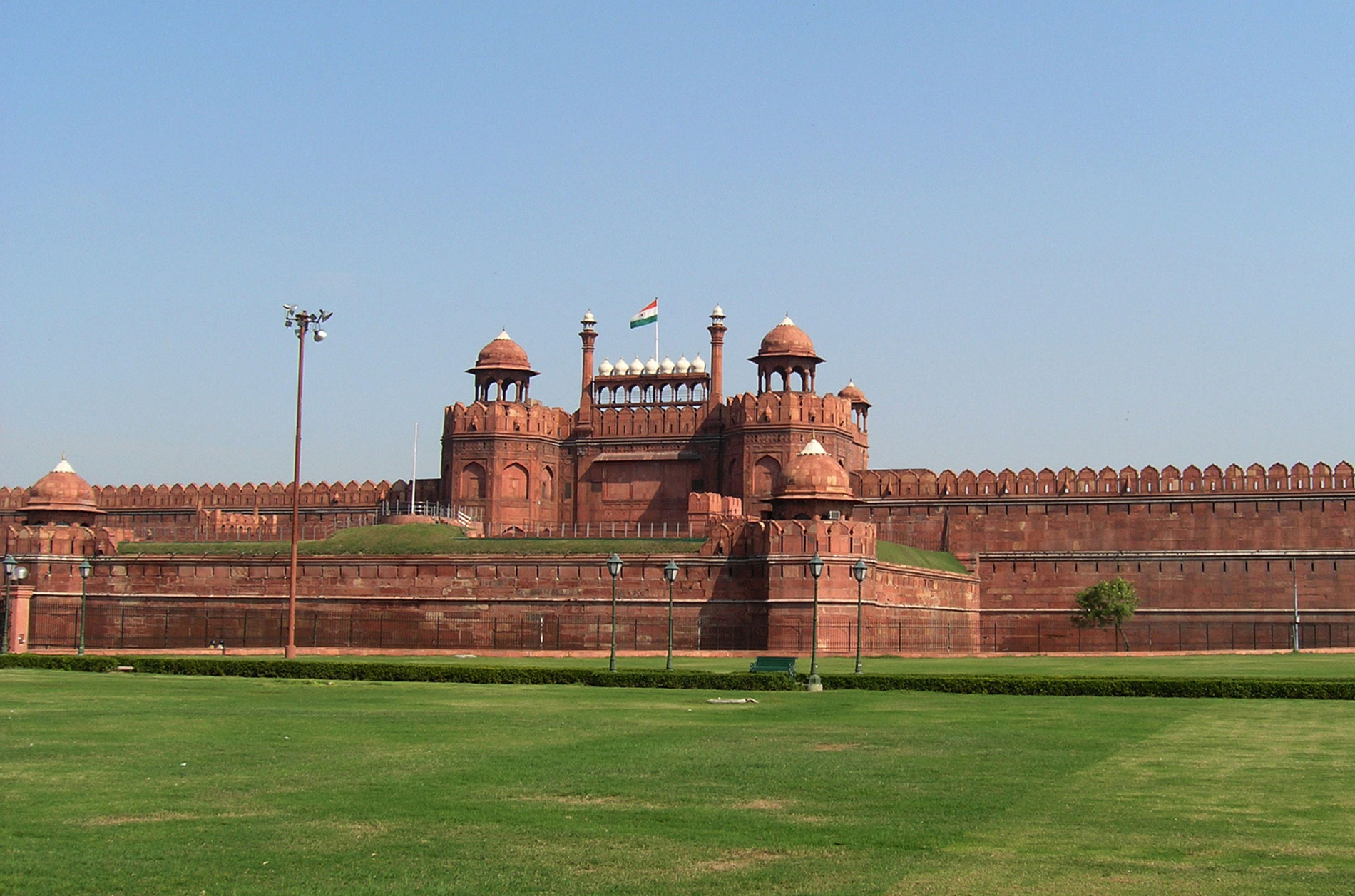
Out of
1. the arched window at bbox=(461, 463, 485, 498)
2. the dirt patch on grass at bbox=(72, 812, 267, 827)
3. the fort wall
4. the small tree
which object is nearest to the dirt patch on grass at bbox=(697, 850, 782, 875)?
the dirt patch on grass at bbox=(72, 812, 267, 827)

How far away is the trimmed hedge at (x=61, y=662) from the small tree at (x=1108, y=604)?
33014 mm

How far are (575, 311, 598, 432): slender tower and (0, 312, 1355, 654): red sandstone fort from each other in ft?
0.28

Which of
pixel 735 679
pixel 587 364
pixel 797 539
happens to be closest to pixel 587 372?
pixel 587 364

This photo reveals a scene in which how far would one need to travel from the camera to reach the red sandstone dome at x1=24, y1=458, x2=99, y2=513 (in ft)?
178

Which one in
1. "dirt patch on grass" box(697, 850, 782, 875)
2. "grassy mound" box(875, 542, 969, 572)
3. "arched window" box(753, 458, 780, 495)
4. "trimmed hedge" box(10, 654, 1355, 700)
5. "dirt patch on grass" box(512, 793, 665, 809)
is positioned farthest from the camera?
"arched window" box(753, 458, 780, 495)

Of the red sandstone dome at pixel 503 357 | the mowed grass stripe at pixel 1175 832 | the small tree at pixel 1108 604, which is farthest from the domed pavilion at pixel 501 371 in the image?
the mowed grass stripe at pixel 1175 832

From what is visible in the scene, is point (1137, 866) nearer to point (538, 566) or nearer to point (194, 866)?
point (194, 866)

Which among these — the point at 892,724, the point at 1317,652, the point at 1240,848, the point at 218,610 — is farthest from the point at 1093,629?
the point at 1240,848

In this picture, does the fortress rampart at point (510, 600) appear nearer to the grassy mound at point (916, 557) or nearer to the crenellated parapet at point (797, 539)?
the crenellated parapet at point (797, 539)

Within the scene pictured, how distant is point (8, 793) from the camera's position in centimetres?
1121

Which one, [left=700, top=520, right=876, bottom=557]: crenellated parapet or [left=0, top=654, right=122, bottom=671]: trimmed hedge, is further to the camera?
[left=700, top=520, right=876, bottom=557]: crenellated parapet

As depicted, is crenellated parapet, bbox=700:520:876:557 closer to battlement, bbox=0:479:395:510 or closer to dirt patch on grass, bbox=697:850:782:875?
battlement, bbox=0:479:395:510

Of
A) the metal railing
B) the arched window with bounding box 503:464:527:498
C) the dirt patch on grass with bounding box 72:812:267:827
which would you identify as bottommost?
the dirt patch on grass with bounding box 72:812:267:827

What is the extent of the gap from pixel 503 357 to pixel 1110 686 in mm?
37488
